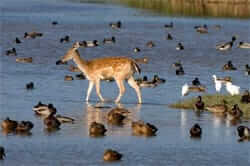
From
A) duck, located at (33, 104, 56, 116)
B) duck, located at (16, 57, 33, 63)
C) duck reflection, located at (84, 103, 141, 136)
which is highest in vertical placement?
duck, located at (16, 57, 33, 63)

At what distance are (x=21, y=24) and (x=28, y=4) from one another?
19058 mm

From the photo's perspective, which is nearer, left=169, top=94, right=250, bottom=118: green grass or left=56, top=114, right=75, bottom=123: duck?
left=56, top=114, right=75, bottom=123: duck

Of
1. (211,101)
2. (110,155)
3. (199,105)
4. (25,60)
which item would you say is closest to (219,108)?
(199,105)

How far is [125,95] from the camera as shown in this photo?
96.3 feet

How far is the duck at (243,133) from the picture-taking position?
21516mm

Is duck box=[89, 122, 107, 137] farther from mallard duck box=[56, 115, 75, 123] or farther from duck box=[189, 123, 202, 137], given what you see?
duck box=[189, 123, 202, 137]

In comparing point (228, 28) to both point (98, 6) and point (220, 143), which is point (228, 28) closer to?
point (98, 6)

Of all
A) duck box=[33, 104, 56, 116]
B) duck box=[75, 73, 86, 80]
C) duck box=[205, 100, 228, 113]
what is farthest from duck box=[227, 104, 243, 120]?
duck box=[75, 73, 86, 80]

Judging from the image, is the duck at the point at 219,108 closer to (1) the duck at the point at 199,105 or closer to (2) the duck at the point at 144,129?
(1) the duck at the point at 199,105

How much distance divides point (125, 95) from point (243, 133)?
8211mm

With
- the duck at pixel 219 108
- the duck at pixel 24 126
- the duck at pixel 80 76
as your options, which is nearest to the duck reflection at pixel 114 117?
the duck at pixel 24 126

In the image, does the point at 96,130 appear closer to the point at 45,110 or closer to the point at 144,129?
the point at 144,129

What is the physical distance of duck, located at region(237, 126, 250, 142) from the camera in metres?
21.5

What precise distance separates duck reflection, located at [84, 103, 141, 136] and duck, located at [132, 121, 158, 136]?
9.3 inches
